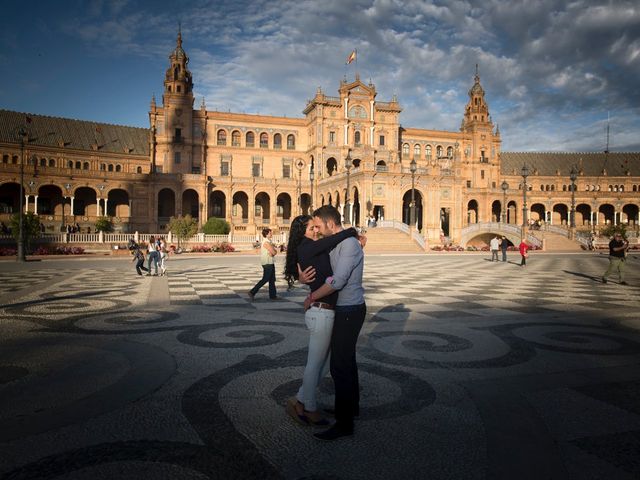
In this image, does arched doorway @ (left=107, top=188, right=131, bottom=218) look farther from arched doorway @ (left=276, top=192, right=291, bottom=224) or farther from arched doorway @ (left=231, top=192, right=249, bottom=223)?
arched doorway @ (left=276, top=192, right=291, bottom=224)

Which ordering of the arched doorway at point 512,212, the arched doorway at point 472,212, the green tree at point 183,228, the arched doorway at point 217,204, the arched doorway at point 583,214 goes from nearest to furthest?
the green tree at point 183,228 → the arched doorway at point 217,204 → the arched doorway at point 472,212 → the arched doorway at point 512,212 → the arched doorway at point 583,214

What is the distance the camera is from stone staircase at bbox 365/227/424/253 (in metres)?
39.6

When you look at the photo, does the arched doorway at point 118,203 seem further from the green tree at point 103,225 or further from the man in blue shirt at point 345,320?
the man in blue shirt at point 345,320

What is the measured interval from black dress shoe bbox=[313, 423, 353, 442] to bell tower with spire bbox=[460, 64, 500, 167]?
78795 mm

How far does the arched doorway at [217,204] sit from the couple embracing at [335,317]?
5997 centimetres

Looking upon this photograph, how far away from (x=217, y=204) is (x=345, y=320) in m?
62.1

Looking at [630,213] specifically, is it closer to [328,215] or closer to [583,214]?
[583,214]

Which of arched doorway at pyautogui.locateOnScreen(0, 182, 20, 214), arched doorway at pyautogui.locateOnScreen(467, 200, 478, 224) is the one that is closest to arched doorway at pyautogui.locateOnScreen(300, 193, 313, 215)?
arched doorway at pyautogui.locateOnScreen(467, 200, 478, 224)

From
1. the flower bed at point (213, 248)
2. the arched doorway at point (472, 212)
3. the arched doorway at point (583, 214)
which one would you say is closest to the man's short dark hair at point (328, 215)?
the flower bed at point (213, 248)

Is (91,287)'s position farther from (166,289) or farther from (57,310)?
(57,310)

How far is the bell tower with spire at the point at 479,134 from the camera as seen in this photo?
77.4 metres

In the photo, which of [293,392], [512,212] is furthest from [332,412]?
[512,212]

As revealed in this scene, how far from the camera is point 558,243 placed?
45000mm

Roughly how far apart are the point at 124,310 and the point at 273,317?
312cm
